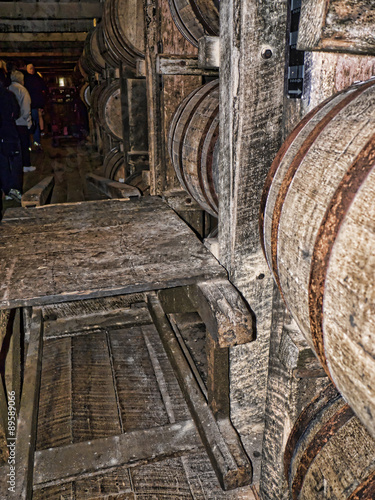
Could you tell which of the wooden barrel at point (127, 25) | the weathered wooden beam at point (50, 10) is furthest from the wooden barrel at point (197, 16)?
the weathered wooden beam at point (50, 10)

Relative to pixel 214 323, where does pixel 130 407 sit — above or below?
below

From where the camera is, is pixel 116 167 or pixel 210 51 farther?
pixel 116 167

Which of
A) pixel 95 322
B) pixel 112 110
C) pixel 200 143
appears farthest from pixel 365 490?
pixel 112 110

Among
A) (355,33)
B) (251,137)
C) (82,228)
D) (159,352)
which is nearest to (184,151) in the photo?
(82,228)

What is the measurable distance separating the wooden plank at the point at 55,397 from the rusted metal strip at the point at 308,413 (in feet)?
3.97

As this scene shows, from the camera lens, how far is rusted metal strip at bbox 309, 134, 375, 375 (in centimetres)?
85

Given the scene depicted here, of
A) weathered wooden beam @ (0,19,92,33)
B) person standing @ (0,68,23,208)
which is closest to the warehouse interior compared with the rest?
person standing @ (0,68,23,208)

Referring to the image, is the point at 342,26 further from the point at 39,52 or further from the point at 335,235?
the point at 39,52

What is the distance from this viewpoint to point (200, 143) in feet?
7.87

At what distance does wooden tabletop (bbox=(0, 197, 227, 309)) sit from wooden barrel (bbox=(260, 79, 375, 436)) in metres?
0.62

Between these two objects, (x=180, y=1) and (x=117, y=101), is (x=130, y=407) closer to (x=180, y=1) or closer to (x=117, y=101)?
(x=180, y=1)

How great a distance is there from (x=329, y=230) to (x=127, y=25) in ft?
14.1

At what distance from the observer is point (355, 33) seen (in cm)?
117

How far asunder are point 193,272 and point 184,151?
1256 mm
